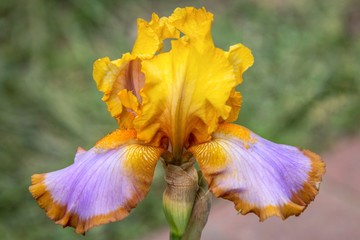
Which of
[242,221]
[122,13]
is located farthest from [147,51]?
[122,13]

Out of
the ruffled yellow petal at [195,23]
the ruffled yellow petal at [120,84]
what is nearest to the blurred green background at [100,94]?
the ruffled yellow petal at [120,84]

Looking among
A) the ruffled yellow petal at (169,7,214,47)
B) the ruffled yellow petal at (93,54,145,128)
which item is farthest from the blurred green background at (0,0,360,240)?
the ruffled yellow petal at (169,7,214,47)

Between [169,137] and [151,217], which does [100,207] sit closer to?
Answer: [169,137]

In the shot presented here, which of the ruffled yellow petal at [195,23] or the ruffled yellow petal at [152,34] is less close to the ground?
the ruffled yellow petal at [195,23]

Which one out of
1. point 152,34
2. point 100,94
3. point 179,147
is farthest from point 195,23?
point 100,94

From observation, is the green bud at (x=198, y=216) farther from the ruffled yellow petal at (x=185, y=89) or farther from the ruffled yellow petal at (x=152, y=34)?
the ruffled yellow petal at (x=152, y=34)

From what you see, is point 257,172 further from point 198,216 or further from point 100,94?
point 100,94
